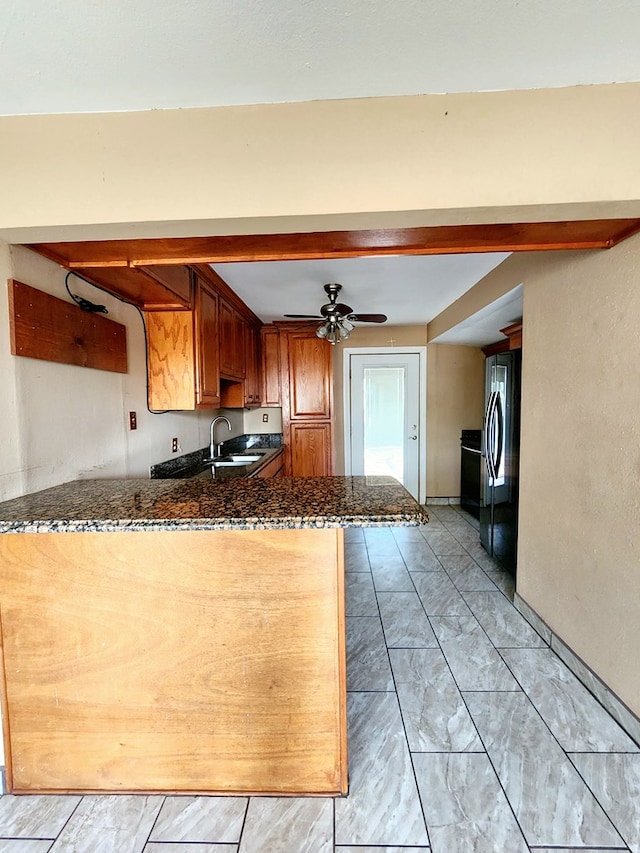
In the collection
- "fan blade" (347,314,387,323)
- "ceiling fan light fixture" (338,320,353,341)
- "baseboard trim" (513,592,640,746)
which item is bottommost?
"baseboard trim" (513,592,640,746)

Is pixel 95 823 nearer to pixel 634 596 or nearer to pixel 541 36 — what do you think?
pixel 634 596

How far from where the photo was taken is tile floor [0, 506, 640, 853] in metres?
1.15

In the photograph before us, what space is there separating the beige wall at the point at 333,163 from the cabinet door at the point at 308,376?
300 centimetres

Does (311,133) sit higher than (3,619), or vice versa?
(311,133)

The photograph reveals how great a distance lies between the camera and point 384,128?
43.0 inches

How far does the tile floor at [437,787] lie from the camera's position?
115 centimetres

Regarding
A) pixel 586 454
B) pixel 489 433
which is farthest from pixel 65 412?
pixel 489 433

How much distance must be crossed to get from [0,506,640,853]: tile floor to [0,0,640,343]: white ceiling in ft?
7.30

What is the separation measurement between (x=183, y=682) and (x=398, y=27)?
78.1 inches

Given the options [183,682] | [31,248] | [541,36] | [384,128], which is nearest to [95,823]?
[183,682]

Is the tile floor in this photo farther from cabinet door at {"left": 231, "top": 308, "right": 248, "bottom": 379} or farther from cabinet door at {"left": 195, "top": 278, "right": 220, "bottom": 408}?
cabinet door at {"left": 231, "top": 308, "right": 248, "bottom": 379}

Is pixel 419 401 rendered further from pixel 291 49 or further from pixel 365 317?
pixel 291 49

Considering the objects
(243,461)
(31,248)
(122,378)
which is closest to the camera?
(31,248)

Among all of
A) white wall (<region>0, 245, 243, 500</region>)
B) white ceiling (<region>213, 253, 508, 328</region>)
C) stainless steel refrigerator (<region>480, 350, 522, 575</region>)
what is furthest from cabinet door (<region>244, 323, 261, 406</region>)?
stainless steel refrigerator (<region>480, 350, 522, 575</region>)
